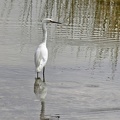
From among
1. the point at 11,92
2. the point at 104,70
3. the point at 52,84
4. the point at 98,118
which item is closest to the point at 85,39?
the point at 104,70

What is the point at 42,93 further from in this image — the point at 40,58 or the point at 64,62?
the point at 64,62

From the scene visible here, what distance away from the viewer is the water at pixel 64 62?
351 inches

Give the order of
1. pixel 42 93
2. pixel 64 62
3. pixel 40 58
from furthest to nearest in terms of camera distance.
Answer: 1. pixel 64 62
2. pixel 40 58
3. pixel 42 93

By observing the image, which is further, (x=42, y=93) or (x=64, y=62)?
(x=64, y=62)

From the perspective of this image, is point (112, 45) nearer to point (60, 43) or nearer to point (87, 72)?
point (60, 43)

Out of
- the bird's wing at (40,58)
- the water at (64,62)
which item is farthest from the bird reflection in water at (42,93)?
the bird's wing at (40,58)

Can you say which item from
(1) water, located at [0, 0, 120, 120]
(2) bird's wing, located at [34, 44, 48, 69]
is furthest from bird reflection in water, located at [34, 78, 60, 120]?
(2) bird's wing, located at [34, 44, 48, 69]

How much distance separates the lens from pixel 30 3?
69.7ft

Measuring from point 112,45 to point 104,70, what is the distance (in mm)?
2834

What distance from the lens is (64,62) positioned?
1245cm

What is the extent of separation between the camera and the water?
8922 mm

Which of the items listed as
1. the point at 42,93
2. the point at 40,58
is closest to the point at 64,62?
the point at 40,58

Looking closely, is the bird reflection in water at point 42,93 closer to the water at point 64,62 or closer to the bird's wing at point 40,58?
the water at point 64,62

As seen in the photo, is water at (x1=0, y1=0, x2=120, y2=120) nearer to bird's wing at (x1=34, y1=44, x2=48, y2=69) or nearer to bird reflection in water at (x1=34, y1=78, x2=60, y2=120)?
bird reflection in water at (x1=34, y1=78, x2=60, y2=120)
